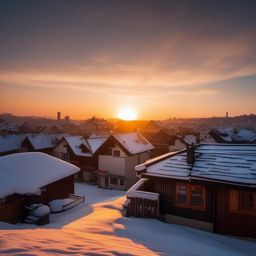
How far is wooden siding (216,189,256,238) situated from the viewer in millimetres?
13180

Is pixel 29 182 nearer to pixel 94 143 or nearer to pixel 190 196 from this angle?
pixel 190 196

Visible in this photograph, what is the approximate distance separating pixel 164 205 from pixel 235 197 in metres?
3.97

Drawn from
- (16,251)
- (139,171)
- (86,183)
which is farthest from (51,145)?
(16,251)

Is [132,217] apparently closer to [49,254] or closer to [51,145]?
[49,254]

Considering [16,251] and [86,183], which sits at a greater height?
[16,251]

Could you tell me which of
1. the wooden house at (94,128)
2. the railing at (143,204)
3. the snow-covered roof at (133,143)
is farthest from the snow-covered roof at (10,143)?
the railing at (143,204)

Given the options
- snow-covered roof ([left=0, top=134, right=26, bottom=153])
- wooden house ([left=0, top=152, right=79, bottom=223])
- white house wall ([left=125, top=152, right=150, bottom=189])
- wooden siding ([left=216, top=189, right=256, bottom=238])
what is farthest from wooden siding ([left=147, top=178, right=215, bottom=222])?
snow-covered roof ([left=0, top=134, right=26, bottom=153])

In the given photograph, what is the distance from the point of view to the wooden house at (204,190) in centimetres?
1333

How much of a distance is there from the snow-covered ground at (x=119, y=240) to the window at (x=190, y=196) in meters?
1.29

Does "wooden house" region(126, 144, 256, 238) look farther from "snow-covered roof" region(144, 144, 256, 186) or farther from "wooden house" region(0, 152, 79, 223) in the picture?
"wooden house" region(0, 152, 79, 223)

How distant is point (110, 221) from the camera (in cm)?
1343

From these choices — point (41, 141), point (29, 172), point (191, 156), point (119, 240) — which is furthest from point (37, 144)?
point (119, 240)

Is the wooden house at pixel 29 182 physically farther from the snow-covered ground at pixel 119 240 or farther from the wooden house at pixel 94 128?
the wooden house at pixel 94 128

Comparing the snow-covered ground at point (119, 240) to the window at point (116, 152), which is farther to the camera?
the window at point (116, 152)
